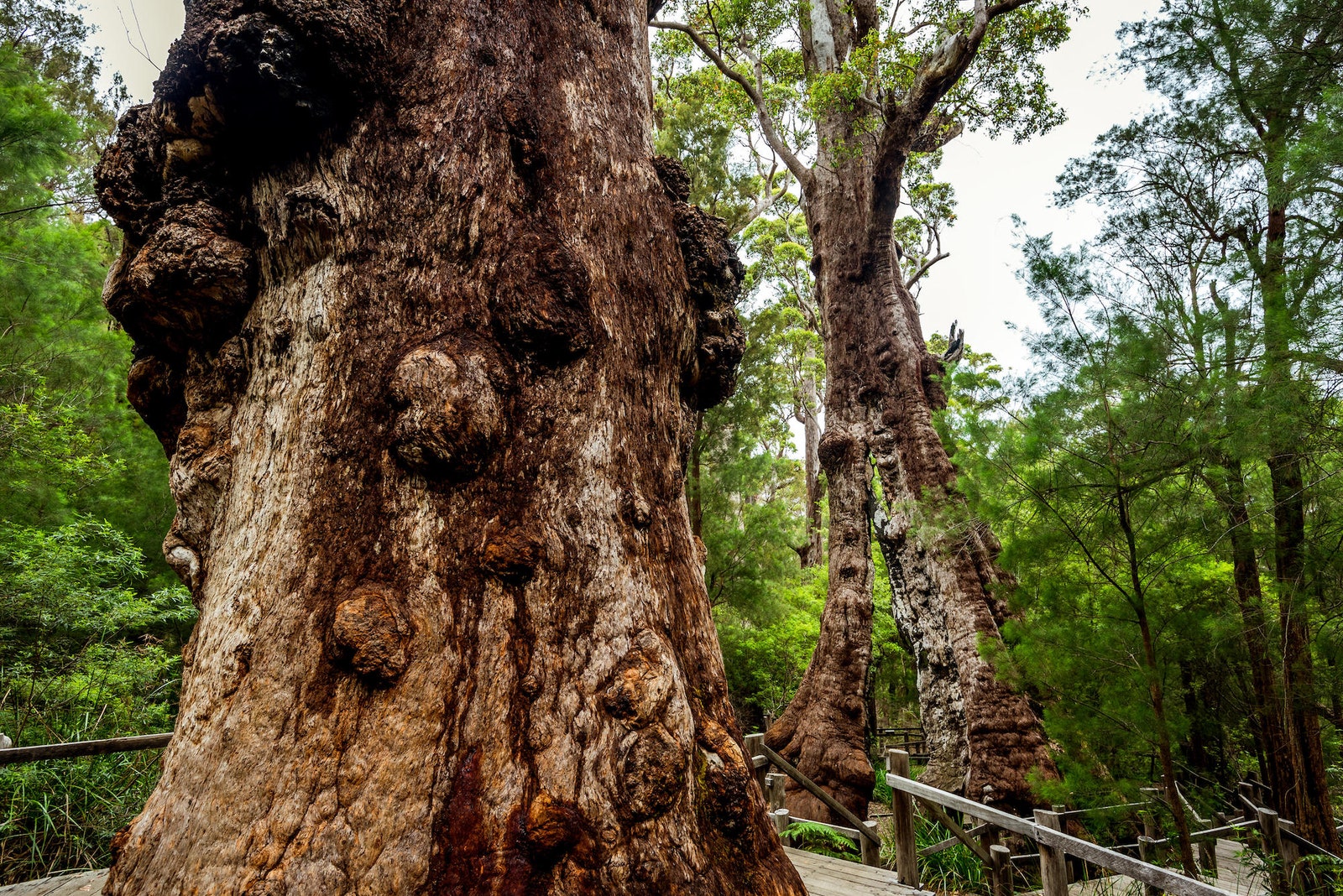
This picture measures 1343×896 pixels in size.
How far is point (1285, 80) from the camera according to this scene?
5.24m

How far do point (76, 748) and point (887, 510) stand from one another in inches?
298

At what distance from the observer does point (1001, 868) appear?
4.60 m

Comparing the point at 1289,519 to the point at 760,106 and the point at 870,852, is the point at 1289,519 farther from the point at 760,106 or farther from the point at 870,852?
the point at 760,106

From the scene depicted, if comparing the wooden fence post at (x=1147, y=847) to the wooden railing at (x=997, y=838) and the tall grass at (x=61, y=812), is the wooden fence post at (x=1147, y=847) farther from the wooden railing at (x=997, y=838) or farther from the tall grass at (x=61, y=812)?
the tall grass at (x=61, y=812)

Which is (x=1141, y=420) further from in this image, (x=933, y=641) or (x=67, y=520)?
(x=67, y=520)

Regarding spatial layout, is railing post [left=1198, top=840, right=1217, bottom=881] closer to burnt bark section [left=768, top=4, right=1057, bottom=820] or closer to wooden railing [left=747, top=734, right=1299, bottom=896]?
wooden railing [left=747, top=734, right=1299, bottom=896]

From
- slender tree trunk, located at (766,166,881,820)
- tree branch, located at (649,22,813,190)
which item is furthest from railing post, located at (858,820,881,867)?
tree branch, located at (649,22,813,190)

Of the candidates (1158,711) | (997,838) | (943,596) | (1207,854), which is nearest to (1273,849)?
(1207,854)

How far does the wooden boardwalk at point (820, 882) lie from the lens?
368 centimetres

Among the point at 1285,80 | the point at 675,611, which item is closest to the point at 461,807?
the point at 675,611

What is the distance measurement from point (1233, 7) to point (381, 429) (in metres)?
7.53

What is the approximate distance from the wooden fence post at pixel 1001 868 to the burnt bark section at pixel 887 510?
3.18 ft

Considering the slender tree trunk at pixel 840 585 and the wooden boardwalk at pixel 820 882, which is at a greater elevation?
the slender tree trunk at pixel 840 585

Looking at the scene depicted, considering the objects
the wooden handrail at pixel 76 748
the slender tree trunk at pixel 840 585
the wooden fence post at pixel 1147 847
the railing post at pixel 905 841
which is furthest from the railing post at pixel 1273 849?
the wooden handrail at pixel 76 748
